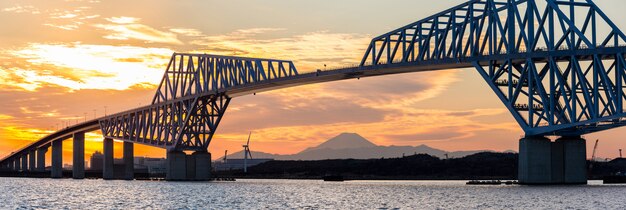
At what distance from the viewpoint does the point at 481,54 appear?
13138 cm

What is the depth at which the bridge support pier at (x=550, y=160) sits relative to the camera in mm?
123750

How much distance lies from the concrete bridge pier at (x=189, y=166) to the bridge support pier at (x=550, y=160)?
7463cm

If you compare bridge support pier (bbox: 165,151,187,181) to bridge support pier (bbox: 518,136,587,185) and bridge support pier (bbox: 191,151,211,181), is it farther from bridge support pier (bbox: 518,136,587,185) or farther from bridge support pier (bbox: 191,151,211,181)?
bridge support pier (bbox: 518,136,587,185)

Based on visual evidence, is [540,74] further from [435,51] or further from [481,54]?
[435,51]

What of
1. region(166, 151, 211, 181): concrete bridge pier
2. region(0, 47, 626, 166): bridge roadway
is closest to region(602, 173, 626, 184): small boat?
region(0, 47, 626, 166): bridge roadway

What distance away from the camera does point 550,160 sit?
409 feet

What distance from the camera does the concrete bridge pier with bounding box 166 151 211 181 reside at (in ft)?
611

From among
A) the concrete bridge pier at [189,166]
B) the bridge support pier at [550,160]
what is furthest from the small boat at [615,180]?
the concrete bridge pier at [189,166]

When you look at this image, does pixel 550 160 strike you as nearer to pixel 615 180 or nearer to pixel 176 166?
pixel 615 180

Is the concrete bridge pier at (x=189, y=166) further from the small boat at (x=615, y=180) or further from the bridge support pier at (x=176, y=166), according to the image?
the small boat at (x=615, y=180)

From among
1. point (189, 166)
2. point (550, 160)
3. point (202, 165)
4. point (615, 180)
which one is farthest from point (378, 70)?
point (189, 166)

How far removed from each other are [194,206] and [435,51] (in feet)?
185

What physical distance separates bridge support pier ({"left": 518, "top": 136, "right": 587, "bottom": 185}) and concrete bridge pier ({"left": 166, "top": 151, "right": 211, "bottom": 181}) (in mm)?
74635

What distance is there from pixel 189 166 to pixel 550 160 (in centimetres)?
8150
